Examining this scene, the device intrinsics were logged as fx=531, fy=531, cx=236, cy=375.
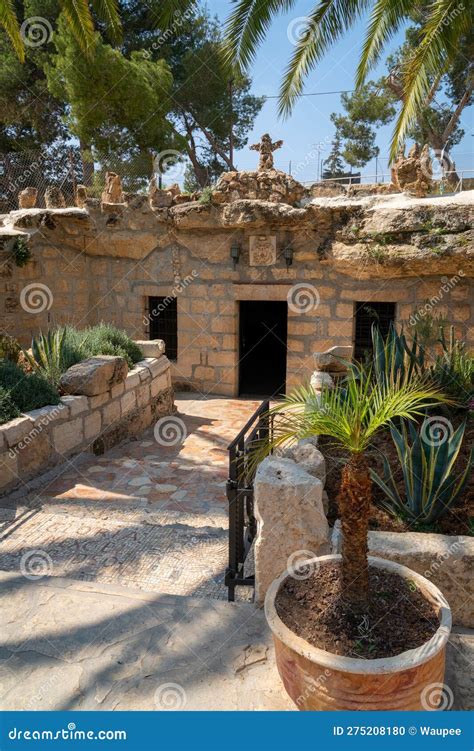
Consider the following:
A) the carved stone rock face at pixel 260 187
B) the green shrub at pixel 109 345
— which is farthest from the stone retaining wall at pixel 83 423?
the carved stone rock face at pixel 260 187

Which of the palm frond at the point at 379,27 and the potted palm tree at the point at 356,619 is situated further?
the palm frond at the point at 379,27

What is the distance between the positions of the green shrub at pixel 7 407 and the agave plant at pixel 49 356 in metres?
1.10

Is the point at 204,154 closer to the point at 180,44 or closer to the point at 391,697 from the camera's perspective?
the point at 180,44

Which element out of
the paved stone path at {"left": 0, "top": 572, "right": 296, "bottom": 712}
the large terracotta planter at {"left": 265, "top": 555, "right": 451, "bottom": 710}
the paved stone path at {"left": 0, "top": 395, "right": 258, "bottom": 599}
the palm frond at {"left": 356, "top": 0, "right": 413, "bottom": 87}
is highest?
the palm frond at {"left": 356, "top": 0, "right": 413, "bottom": 87}

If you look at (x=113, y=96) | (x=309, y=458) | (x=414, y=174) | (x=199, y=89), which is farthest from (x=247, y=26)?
(x=199, y=89)

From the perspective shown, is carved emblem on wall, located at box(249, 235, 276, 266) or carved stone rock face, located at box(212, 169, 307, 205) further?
carved emblem on wall, located at box(249, 235, 276, 266)

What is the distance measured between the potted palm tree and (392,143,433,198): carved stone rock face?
23.7ft

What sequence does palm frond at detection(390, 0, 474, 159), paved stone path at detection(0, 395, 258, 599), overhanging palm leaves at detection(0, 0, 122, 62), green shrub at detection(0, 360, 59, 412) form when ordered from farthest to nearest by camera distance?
overhanging palm leaves at detection(0, 0, 122, 62) → palm frond at detection(390, 0, 474, 159) → green shrub at detection(0, 360, 59, 412) → paved stone path at detection(0, 395, 258, 599)

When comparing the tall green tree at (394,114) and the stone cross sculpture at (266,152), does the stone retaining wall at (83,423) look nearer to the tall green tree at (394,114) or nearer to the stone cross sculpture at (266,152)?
the stone cross sculpture at (266,152)

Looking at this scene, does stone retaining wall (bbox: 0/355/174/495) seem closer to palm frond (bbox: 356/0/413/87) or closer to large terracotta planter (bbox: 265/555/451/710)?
large terracotta planter (bbox: 265/555/451/710)

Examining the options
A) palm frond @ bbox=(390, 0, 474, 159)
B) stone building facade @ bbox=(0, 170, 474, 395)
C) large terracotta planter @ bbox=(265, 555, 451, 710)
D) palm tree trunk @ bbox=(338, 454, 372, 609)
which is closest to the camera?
large terracotta planter @ bbox=(265, 555, 451, 710)

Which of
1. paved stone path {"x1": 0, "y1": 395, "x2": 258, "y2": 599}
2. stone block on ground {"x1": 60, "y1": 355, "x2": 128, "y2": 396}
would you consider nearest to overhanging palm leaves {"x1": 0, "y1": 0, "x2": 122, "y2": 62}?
stone block on ground {"x1": 60, "y1": 355, "x2": 128, "y2": 396}

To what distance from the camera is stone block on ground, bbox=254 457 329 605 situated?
261 cm

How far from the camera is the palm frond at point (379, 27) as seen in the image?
5777mm
